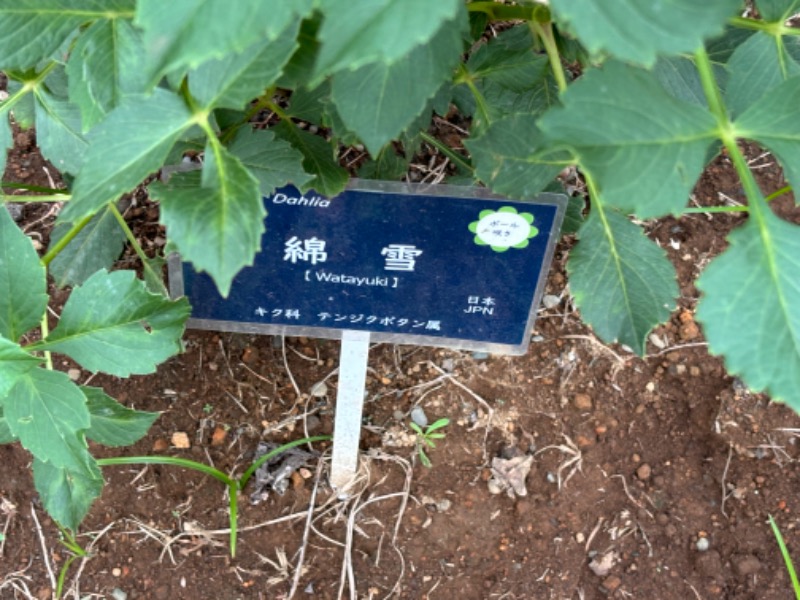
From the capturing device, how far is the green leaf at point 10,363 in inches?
34.4

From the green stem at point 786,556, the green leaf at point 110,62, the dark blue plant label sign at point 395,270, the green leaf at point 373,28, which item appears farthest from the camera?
the green stem at point 786,556

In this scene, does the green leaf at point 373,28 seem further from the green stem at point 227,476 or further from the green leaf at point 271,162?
the green stem at point 227,476

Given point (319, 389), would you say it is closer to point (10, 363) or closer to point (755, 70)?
point (10, 363)

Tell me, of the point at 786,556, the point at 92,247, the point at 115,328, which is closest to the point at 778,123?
the point at 115,328

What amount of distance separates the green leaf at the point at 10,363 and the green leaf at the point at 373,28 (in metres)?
0.51

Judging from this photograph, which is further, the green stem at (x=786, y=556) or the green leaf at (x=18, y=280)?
the green stem at (x=786, y=556)

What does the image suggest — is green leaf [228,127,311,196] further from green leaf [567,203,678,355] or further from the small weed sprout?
the small weed sprout

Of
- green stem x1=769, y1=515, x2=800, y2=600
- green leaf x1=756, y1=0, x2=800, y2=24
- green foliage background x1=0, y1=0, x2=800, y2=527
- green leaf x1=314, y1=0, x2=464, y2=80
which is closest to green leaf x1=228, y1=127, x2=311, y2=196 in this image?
green foliage background x1=0, y1=0, x2=800, y2=527

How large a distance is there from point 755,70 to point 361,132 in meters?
0.43

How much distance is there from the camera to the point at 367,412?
4.75 feet

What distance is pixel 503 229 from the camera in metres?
1.05

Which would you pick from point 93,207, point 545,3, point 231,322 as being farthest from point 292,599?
point 545,3

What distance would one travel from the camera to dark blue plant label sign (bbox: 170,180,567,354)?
103 centimetres

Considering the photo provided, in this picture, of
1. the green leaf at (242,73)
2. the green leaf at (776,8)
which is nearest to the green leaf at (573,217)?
the green leaf at (776,8)
